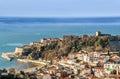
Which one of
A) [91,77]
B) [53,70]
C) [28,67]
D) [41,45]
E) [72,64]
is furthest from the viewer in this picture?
[41,45]

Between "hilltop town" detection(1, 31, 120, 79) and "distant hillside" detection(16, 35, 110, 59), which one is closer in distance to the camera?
"hilltop town" detection(1, 31, 120, 79)

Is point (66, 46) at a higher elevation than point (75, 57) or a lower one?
higher

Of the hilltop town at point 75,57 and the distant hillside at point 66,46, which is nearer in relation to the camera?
the hilltop town at point 75,57

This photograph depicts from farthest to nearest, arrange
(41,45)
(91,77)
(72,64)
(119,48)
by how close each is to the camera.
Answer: (41,45) < (119,48) < (72,64) < (91,77)

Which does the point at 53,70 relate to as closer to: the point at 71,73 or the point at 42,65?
the point at 71,73

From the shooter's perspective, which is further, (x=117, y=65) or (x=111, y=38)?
(x=111, y=38)

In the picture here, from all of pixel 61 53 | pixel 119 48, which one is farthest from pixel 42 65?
pixel 119 48

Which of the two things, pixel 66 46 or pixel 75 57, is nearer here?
pixel 75 57
